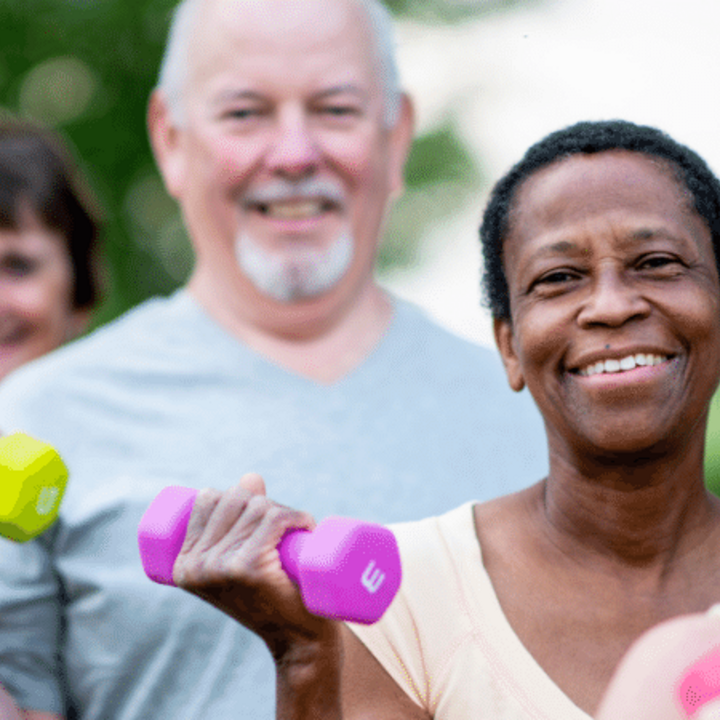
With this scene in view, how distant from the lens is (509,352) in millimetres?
2152

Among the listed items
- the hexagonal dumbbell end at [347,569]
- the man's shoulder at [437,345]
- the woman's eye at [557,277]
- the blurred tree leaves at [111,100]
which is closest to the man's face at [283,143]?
the man's shoulder at [437,345]

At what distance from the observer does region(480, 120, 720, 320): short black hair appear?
2.00 meters

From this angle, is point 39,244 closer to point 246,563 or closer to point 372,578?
point 246,563

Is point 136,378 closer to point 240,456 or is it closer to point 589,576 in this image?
point 240,456

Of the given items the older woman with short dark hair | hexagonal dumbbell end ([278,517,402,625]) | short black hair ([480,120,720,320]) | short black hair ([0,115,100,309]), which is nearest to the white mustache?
short black hair ([0,115,100,309])

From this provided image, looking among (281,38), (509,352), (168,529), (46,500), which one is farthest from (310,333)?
(168,529)

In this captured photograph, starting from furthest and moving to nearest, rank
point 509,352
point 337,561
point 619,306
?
point 509,352, point 619,306, point 337,561

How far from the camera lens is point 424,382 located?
298cm

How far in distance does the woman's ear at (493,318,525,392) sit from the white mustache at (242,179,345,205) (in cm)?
101

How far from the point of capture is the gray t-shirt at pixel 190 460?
257 centimetres

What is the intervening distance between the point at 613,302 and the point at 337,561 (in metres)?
0.64

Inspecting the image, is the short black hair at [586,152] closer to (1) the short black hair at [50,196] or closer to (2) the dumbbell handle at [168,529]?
(2) the dumbbell handle at [168,529]

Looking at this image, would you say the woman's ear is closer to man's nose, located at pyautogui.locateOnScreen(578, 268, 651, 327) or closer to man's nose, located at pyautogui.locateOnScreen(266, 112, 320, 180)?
man's nose, located at pyautogui.locateOnScreen(578, 268, 651, 327)

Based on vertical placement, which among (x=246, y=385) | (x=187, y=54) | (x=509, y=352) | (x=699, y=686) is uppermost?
(x=187, y=54)
